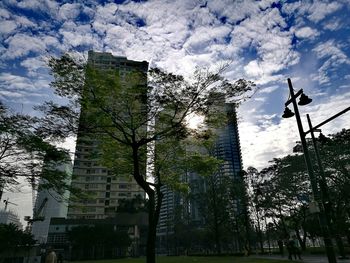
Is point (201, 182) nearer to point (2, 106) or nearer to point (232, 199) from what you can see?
point (232, 199)

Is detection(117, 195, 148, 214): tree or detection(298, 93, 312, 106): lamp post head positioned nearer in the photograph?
detection(298, 93, 312, 106): lamp post head

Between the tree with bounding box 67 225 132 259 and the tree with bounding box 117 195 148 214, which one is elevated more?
the tree with bounding box 117 195 148 214

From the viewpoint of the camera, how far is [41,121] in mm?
13766

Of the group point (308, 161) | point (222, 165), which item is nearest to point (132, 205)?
point (222, 165)

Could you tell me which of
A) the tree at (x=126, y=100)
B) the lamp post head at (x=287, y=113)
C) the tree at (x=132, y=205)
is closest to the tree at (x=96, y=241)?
the tree at (x=132, y=205)

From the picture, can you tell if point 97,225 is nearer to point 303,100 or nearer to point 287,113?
point 287,113

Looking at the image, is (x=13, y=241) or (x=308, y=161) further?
(x=13, y=241)

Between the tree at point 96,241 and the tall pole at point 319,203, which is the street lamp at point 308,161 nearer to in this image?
the tall pole at point 319,203

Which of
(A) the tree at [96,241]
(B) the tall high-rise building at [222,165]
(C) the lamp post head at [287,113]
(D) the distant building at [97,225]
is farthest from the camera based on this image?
(D) the distant building at [97,225]

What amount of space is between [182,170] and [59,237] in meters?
48.6

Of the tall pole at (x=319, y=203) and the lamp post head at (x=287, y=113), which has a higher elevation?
the lamp post head at (x=287, y=113)

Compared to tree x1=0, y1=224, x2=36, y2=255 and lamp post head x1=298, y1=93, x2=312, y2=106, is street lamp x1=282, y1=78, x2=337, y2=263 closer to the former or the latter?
lamp post head x1=298, y1=93, x2=312, y2=106

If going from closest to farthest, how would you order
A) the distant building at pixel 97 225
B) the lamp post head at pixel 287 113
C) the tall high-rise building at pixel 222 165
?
the lamp post head at pixel 287 113 → the tall high-rise building at pixel 222 165 → the distant building at pixel 97 225

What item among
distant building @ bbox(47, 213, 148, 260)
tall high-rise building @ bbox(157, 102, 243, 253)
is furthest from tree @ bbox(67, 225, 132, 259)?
tall high-rise building @ bbox(157, 102, 243, 253)
